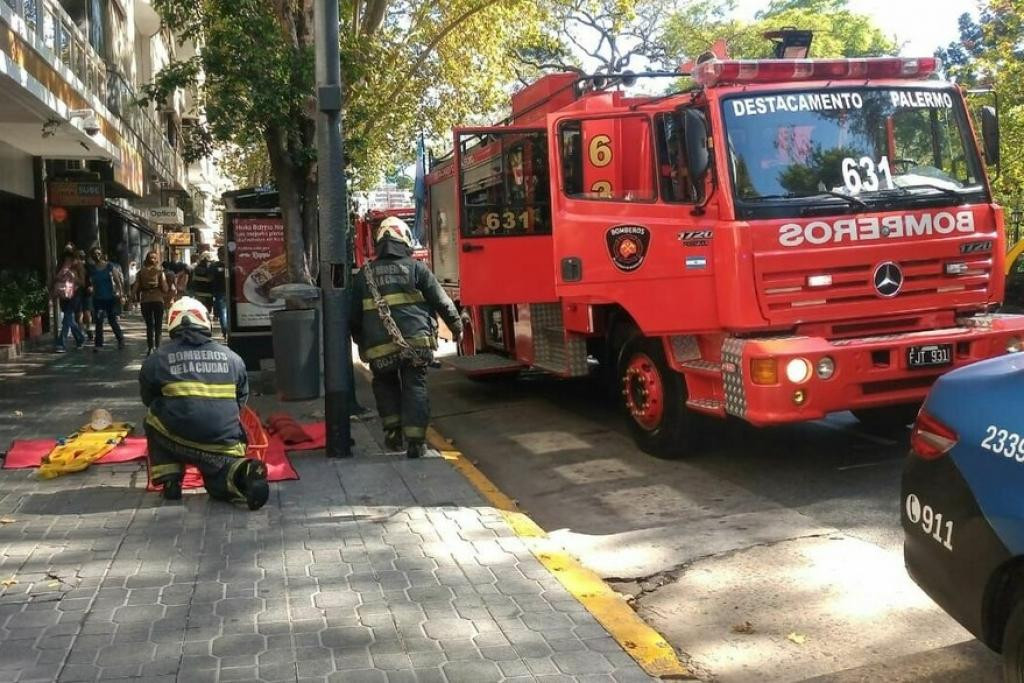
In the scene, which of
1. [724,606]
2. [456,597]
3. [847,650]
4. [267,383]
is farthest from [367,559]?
[267,383]

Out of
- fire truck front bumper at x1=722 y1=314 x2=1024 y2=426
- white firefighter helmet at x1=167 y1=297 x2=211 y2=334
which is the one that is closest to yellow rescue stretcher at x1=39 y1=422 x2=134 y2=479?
white firefighter helmet at x1=167 y1=297 x2=211 y2=334

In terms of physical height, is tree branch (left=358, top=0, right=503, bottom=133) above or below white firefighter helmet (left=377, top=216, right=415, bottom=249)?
above

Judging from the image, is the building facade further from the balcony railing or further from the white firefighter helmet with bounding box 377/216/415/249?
the white firefighter helmet with bounding box 377/216/415/249

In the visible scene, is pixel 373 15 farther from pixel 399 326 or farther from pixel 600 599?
pixel 600 599

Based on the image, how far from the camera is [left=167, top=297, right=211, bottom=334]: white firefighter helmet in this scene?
6281 mm

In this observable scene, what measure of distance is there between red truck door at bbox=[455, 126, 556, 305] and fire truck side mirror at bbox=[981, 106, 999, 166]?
12.2ft

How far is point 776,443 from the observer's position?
26.8ft

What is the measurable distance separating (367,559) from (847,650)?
236 cm

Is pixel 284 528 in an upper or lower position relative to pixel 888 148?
lower

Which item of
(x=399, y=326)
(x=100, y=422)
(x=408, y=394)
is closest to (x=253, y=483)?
(x=408, y=394)

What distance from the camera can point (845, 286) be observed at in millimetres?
6672

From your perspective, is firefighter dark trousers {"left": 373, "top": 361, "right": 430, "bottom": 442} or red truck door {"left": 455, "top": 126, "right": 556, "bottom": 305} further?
red truck door {"left": 455, "top": 126, "right": 556, "bottom": 305}

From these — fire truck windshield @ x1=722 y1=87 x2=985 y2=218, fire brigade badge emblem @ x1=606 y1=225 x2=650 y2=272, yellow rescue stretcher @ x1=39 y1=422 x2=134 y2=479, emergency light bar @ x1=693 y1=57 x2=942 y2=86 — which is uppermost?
emergency light bar @ x1=693 y1=57 x2=942 y2=86

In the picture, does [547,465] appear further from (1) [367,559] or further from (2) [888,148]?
(2) [888,148]
